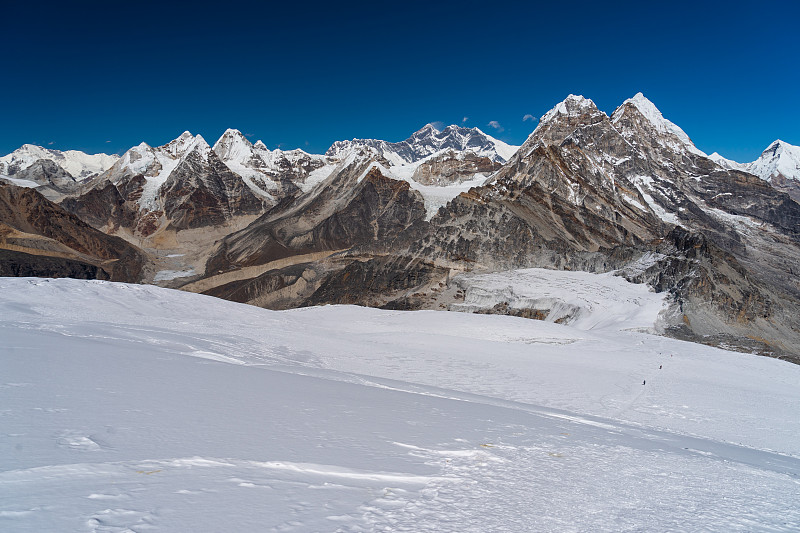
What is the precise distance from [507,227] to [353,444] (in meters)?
69.2

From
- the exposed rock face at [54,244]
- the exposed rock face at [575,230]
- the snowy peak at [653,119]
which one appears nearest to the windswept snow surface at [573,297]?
the exposed rock face at [575,230]

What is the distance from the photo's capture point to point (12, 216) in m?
109

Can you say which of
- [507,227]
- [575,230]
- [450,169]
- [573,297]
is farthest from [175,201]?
[573,297]

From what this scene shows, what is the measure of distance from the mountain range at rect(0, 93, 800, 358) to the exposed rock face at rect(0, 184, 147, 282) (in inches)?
125

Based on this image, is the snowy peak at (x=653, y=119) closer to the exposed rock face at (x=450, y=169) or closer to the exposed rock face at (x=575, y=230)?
the exposed rock face at (x=575, y=230)

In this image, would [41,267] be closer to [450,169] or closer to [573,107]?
[450,169]

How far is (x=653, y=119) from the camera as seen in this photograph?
15812 cm

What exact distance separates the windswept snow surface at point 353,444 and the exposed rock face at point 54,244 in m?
88.3

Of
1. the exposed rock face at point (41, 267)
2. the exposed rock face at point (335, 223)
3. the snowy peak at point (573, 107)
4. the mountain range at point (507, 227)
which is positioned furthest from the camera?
the snowy peak at point (573, 107)

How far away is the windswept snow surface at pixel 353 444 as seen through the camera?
11.1ft

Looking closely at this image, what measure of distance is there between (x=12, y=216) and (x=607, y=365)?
416 ft

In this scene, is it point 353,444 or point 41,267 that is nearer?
point 353,444

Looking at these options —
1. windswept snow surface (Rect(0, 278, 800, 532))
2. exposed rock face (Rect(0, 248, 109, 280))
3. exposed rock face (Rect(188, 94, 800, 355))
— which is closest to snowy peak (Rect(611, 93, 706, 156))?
exposed rock face (Rect(188, 94, 800, 355))

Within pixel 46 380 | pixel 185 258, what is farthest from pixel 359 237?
pixel 46 380
